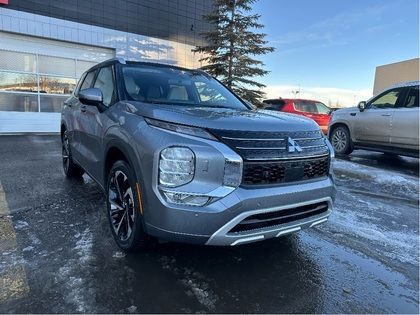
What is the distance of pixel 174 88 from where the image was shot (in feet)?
13.4

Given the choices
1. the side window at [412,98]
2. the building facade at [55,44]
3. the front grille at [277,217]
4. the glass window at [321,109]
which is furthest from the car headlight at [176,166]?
the building facade at [55,44]

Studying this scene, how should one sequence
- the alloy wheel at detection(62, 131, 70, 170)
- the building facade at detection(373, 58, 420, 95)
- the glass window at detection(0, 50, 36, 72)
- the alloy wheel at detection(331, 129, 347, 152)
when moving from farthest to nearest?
the building facade at detection(373, 58, 420, 95) → the glass window at detection(0, 50, 36, 72) → the alloy wheel at detection(331, 129, 347, 152) → the alloy wheel at detection(62, 131, 70, 170)

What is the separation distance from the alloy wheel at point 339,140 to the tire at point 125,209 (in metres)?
7.71

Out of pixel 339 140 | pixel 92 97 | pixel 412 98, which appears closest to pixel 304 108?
pixel 339 140

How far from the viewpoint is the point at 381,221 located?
4504mm

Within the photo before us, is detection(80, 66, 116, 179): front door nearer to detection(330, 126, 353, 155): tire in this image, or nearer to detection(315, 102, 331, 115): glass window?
detection(330, 126, 353, 155): tire

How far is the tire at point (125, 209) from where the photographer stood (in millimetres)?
2867

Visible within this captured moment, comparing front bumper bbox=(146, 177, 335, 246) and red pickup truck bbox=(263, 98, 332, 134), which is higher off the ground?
red pickup truck bbox=(263, 98, 332, 134)

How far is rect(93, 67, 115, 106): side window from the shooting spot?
3.74m

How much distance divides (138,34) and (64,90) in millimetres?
4213

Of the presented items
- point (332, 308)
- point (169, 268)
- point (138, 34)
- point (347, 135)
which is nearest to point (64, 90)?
point (138, 34)

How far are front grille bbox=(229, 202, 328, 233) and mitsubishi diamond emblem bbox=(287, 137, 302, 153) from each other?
477mm

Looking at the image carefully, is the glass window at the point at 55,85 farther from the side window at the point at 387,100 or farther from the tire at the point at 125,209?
the tire at the point at 125,209

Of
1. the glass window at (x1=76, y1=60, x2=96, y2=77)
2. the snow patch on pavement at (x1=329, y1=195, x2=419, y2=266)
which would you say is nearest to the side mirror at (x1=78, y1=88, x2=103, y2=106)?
the snow patch on pavement at (x1=329, y1=195, x2=419, y2=266)
